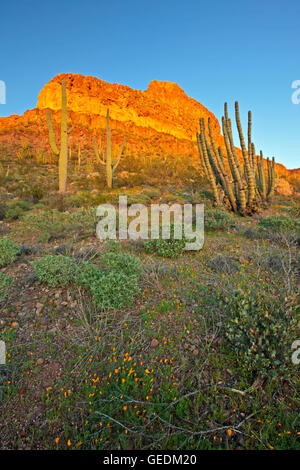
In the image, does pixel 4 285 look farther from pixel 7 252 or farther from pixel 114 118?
pixel 114 118

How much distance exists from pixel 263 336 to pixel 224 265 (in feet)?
5.68

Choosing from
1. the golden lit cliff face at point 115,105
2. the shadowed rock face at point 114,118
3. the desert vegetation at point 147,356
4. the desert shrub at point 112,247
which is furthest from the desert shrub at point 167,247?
the golden lit cliff face at point 115,105

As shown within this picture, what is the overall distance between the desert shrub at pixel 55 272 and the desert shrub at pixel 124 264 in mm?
500

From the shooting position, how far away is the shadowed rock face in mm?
36938

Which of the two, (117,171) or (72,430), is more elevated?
(117,171)

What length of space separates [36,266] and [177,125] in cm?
5722

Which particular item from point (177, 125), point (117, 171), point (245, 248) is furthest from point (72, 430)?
point (177, 125)

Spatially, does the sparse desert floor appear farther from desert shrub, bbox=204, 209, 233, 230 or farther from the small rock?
desert shrub, bbox=204, 209, 233, 230

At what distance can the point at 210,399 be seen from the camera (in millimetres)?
1685

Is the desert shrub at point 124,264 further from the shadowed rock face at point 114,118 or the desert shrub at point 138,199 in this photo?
the shadowed rock face at point 114,118

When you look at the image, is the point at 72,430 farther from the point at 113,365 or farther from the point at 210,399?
the point at 210,399

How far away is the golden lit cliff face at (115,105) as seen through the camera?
46.1 m

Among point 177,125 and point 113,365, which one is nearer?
point 113,365

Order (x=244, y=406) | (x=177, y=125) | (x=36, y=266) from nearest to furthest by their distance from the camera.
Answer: (x=244, y=406)
(x=36, y=266)
(x=177, y=125)
